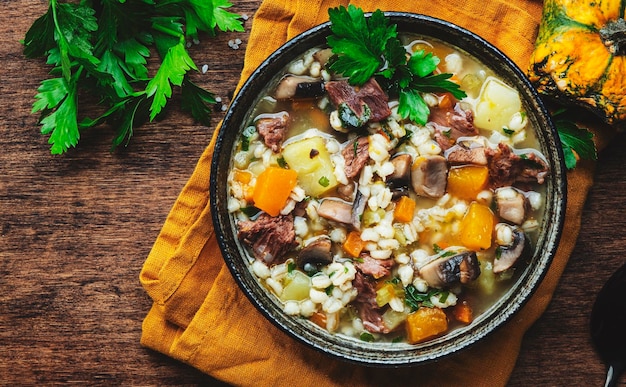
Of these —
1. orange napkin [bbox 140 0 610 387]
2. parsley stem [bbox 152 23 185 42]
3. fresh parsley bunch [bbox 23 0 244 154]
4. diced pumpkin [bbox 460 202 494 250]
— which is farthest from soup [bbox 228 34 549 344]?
parsley stem [bbox 152 23 185 42]

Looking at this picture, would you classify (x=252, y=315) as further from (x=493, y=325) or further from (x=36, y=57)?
(x=36, y=57)

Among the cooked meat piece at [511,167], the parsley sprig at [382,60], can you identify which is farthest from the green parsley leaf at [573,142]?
the parsley sprig at [382,60]

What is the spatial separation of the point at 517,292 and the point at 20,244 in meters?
2.74

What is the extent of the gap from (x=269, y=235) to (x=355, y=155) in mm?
580

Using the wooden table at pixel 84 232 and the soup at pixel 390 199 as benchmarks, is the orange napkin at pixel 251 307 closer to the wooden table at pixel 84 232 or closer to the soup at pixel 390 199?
the wooden table at pixel 84 232

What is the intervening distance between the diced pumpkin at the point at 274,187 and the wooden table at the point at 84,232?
611 millimetres

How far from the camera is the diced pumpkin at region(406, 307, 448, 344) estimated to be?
3.19 m

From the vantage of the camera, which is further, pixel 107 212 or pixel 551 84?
pixel 107 212

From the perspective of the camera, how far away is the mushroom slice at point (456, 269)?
307 centimetres

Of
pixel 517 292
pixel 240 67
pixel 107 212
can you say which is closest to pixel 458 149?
pixel 517 292

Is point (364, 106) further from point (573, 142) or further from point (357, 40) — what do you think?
point (573, 142)

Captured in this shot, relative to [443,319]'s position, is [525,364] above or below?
below

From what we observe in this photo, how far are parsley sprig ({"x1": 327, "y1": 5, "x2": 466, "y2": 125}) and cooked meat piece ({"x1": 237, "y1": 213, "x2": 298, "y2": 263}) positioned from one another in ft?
2.54

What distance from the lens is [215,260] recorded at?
141 inches
